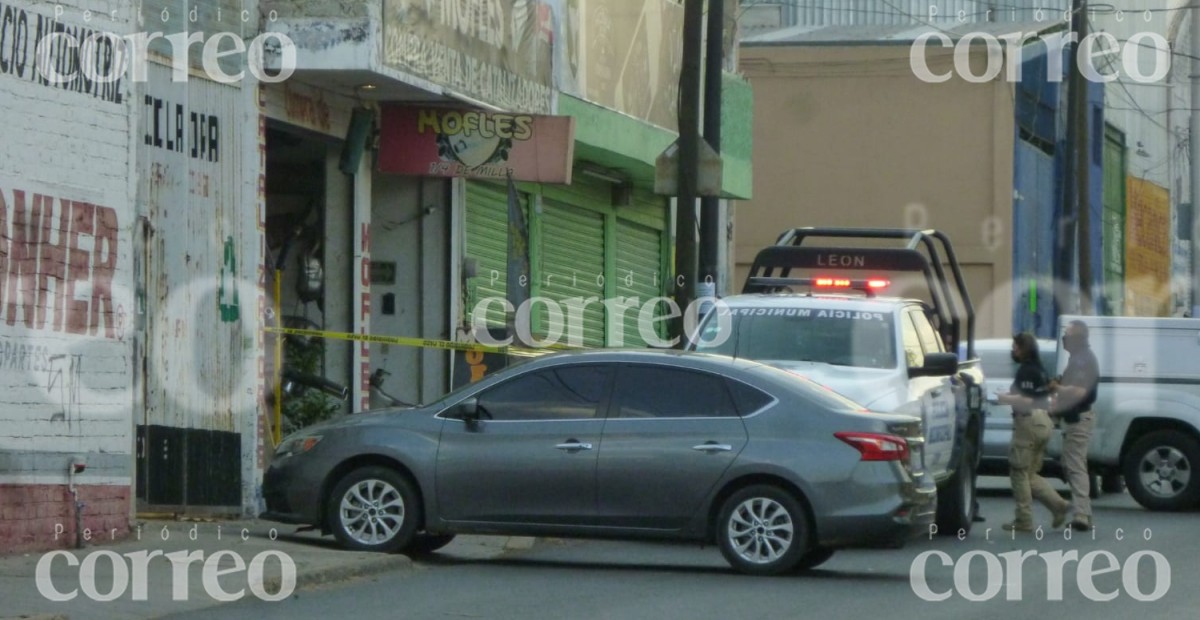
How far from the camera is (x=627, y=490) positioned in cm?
1299

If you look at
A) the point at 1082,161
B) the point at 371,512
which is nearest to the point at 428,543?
the point at 371,512

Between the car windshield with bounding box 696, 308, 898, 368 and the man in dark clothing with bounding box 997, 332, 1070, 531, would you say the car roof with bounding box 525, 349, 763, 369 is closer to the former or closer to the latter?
the car windshield with bounding box 696, 308, 898, 368

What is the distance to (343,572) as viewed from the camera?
488 inches

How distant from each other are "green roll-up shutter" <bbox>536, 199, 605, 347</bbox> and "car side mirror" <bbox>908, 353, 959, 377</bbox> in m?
8.39

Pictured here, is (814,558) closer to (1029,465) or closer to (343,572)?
(343,572)

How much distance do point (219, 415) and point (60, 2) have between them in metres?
4.01

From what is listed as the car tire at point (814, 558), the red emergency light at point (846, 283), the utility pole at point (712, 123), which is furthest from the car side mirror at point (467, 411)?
the utility pole at point (712, 123)

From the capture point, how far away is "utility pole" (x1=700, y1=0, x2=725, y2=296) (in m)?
19.3

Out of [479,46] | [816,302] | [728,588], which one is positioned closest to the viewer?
[728,588]

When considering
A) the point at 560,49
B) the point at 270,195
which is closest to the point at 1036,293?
the point at 560,49

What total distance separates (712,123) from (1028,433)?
15.7ft

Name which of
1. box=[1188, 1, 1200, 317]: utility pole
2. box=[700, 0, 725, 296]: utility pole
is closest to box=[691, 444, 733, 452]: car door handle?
box=[700, 0, 725, 296]: utility pole

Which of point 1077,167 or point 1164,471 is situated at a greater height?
point 1077,167

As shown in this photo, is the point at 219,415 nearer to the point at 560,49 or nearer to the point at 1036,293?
the point at 560,49
